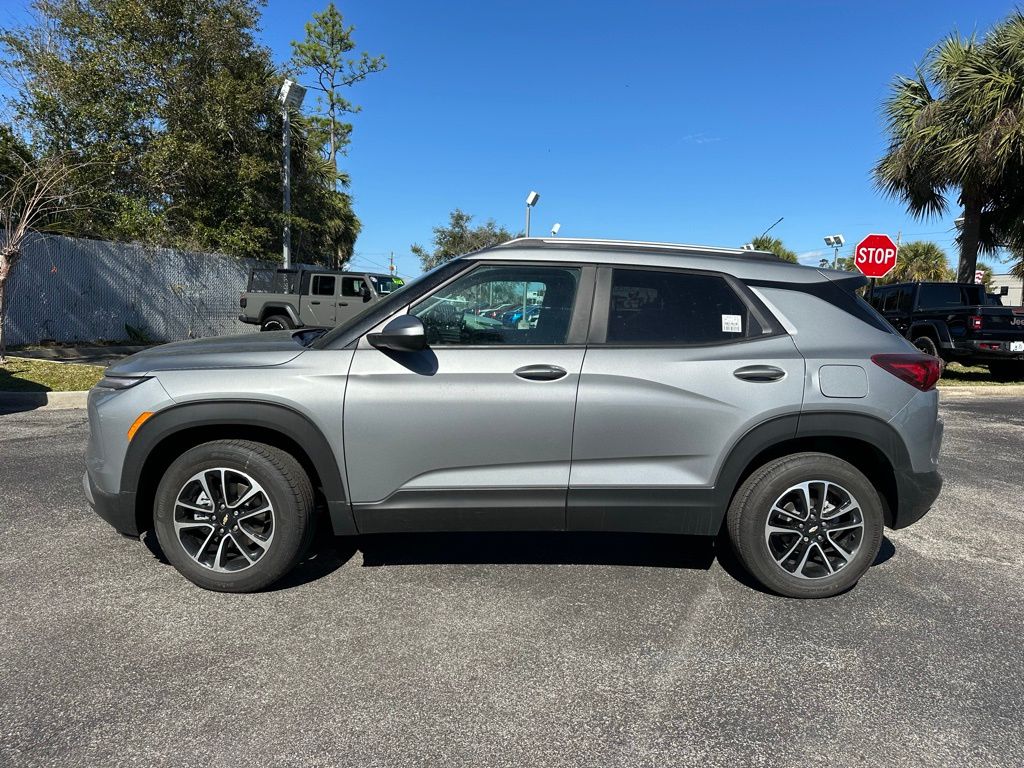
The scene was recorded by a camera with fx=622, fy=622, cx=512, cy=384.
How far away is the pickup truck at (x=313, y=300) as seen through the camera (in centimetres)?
1487

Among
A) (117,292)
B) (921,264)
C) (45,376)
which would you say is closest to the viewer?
(45,376)

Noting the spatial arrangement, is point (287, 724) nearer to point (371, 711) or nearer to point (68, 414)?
point (371, 711)

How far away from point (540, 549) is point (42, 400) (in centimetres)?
761

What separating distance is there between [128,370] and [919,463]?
4.05 m

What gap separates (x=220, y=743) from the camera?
85.7 inches

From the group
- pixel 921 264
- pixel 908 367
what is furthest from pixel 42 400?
pixel 921 264

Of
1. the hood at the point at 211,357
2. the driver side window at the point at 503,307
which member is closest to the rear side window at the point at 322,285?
the hood at the point at 211,357

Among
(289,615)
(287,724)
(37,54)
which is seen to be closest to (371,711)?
(287,724)

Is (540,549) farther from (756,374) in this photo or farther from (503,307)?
(756,374)

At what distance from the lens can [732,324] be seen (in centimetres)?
318

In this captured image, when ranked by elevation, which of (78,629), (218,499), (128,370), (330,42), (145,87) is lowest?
(78,629)

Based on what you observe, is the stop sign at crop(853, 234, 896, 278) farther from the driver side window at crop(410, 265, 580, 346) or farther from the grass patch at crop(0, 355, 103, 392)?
the grass patch at crop(0, 355, 103, 392)

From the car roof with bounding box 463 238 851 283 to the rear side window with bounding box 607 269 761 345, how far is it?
7 cm

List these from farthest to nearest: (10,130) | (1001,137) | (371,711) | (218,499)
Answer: (10,130) < (1001,137) < (218,499) < (371,711)
